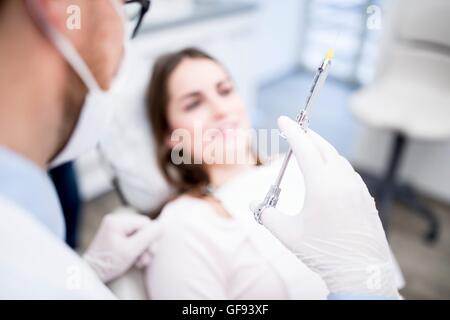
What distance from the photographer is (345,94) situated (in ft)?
2.75

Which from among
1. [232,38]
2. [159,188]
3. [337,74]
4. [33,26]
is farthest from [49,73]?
[232,38]

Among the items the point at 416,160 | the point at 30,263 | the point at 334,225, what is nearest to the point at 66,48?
the point at 30,263

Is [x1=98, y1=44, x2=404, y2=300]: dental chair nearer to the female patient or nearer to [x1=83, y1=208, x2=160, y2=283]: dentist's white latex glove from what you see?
the female patient

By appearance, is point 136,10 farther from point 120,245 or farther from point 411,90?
point 411,90

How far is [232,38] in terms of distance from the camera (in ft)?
6.48

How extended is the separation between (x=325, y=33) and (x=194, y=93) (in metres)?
0.37

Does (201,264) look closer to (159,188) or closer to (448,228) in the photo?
(159,188)

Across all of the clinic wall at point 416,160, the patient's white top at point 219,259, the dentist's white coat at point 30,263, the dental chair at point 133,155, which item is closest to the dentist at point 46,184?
the dentist's white coat at point 30,263

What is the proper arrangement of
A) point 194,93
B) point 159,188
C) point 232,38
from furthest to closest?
1. point 232,38
2. point 159,188
3. point 194,93

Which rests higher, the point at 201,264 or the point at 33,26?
the point at 33,26

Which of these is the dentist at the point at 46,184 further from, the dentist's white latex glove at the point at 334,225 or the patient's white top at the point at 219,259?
the patient's white top at the point at 219,259

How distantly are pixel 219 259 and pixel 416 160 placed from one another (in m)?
1.62

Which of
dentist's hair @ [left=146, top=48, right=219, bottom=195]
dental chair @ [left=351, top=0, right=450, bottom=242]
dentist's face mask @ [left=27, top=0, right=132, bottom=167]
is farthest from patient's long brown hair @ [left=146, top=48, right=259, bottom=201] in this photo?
dental chair @ [left=351, top=0, right=450, bottom=242]
